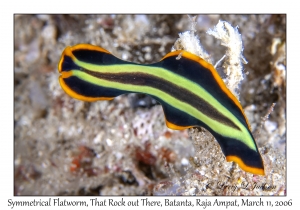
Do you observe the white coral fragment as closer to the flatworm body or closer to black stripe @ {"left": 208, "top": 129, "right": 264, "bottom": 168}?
the flatworm body

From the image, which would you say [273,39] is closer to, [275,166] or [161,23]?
[161,23]

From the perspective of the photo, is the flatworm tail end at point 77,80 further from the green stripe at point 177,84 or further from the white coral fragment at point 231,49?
the white coral fragment at point 231,49

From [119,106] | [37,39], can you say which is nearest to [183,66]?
[119,106]

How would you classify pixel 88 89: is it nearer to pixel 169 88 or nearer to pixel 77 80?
pixel 77 80

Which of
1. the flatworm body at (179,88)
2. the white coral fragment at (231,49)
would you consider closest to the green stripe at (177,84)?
the flatworm body at (179,88)

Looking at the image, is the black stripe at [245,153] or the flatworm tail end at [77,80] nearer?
the black stripe at [245,153]

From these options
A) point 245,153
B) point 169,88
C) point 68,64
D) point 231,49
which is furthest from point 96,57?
point 245,153
